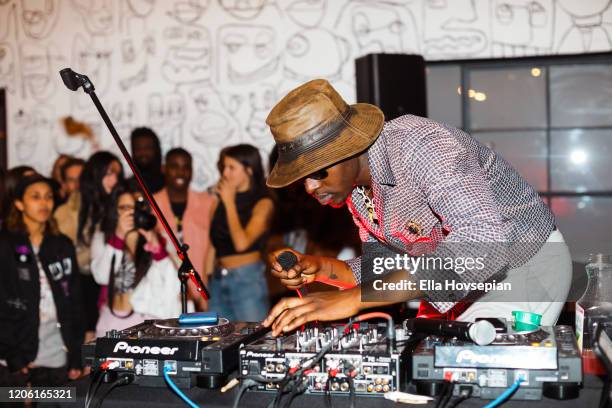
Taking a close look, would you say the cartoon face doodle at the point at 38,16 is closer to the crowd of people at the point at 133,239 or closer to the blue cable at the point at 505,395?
the crowd of people at the point at 133,239

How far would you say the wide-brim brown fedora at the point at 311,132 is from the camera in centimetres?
198

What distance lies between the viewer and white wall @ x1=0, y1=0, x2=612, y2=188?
5082 millimetres

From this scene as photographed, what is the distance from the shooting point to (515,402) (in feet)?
5.50

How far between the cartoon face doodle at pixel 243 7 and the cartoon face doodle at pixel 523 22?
5.56 feet

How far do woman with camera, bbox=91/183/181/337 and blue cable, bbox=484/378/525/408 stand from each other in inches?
157

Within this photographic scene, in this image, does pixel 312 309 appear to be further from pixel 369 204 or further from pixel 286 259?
pixel 369 204

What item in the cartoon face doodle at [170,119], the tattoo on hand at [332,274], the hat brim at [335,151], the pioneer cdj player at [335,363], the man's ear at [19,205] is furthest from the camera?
the cartoon face doodle at [170,119]

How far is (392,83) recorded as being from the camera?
4676 millimetres

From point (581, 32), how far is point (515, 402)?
A: 3922 millimetres

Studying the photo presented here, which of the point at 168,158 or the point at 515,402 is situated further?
the point at 168,158

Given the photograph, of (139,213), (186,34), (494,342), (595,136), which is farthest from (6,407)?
(595,136)

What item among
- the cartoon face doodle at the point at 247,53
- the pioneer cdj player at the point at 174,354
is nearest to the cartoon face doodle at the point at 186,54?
the cartoon face doodle at the point at 247,53

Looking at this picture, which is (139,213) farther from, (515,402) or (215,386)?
(515,402)

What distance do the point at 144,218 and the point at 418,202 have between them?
146 inches
